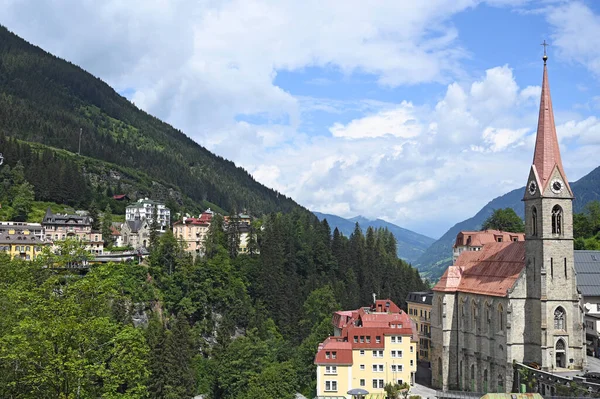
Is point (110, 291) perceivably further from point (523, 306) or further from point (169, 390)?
point (523, 306)

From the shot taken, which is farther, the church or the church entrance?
the church

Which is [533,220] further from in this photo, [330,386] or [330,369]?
[330,386]

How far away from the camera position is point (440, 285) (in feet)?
274

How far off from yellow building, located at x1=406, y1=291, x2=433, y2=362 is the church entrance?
34069mm

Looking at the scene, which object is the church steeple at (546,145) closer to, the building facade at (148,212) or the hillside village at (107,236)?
the hillside village at (107,236)

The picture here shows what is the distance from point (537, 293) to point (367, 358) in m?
20.1

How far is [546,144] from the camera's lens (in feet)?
225

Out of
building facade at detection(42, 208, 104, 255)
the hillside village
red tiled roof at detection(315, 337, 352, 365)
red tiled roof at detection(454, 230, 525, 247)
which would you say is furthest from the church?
building facade at detection(42, 208, 104, 255)

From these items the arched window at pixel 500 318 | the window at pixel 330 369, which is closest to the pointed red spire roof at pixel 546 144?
the arched window at pixel 500 318

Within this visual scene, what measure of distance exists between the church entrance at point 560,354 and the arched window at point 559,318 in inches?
55.0

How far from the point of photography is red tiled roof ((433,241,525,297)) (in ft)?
231

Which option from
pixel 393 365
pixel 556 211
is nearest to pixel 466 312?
pixel 393 365

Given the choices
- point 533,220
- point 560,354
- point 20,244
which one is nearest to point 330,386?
point 560,354

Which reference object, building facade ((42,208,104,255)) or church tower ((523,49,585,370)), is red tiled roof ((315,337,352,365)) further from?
building facade ((42,208,104,255))
